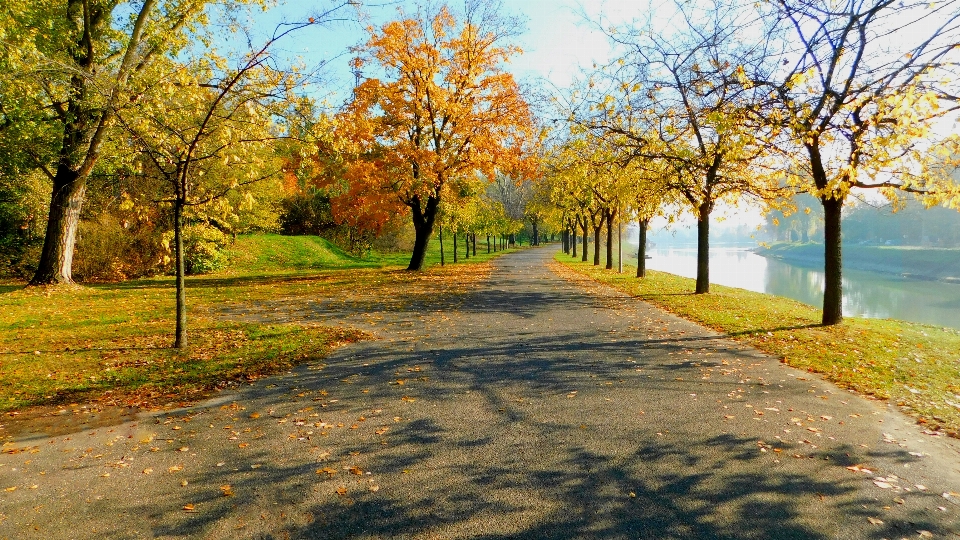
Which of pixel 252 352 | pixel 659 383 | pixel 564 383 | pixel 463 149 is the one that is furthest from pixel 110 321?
pixel 463 149

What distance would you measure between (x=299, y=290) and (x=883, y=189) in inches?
599

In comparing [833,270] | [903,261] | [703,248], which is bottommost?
[903,261]

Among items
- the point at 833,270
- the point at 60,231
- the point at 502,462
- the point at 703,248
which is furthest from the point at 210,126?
the point at 703,248

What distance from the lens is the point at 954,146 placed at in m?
6.96

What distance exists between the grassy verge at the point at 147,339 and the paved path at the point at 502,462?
114cm

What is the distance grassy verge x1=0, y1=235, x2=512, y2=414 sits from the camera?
6562mm

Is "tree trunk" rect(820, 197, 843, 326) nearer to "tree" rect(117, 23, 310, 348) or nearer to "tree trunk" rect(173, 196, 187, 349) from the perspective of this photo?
"tree" rect(117, 23, 310, 348)

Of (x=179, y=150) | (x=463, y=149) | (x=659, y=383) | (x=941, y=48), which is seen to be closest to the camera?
(x=659, y=383)

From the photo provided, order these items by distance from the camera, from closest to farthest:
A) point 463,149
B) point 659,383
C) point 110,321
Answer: point 659,383, point 110,321, point 463,149

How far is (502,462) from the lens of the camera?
4371mm

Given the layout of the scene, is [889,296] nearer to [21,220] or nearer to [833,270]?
[833,270]

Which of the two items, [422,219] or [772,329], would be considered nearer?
[772,329]

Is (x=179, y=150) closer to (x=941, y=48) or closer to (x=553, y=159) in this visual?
(x=941, y=48)

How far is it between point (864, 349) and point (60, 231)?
1931 centimetres
